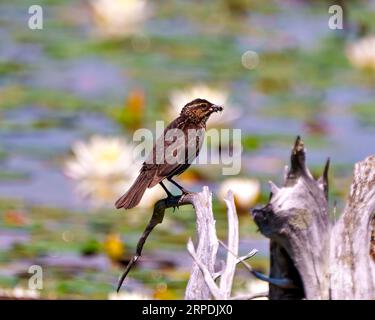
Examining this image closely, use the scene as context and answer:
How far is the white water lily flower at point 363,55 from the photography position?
8.97 meters

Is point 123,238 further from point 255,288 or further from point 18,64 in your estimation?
point 18,64

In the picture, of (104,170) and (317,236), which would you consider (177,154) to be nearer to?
(317,236)

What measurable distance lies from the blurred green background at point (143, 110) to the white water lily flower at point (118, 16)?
1cm

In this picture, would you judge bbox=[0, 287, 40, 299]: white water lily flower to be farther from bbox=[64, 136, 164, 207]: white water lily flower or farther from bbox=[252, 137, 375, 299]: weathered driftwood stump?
bbox=[64, 136, 164, 207]: white water lily flower

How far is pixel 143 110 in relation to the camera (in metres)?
7.95

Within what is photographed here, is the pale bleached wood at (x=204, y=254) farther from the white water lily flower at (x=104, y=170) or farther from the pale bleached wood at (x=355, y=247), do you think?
the white water lily flower at (x=104, y=170)

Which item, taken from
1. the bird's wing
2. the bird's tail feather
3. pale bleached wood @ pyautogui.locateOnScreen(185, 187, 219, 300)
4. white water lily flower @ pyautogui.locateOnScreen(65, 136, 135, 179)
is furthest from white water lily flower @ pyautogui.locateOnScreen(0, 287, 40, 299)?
white water lily flower @ pyautogui.locateOnScreen(65, 136, 135, 179)

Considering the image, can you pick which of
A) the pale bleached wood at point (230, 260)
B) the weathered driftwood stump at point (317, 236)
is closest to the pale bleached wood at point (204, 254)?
the pale bleached wood at point (230, 260)

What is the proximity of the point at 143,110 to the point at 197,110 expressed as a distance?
3.57 meters

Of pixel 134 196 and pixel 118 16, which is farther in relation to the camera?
pixel 118 16

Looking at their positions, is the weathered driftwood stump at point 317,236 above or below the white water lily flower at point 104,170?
below

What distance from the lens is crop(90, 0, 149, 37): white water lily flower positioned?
31.8 ft

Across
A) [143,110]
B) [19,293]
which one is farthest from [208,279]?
[143,110]

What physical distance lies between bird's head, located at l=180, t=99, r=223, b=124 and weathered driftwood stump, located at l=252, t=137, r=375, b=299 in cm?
79
